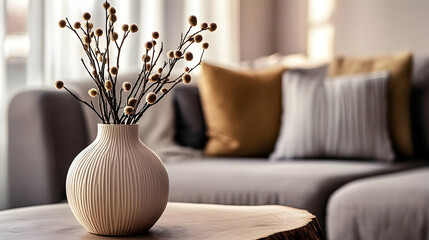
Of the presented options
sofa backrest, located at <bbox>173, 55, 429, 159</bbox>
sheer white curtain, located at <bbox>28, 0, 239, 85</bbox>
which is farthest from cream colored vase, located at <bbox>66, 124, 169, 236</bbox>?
sheer white curtain, located at <bbox>28, 0, 239, 85</bbox>

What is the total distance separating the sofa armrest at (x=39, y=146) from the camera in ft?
7.39

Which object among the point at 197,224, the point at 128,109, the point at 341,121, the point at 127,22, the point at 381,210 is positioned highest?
the point at 127,22

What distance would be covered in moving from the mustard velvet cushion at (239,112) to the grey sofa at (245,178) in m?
0.14

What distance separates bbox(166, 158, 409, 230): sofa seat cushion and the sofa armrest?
1.35ft

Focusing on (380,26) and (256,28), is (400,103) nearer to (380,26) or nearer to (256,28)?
(380,26)

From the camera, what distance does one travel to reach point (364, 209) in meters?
1.96

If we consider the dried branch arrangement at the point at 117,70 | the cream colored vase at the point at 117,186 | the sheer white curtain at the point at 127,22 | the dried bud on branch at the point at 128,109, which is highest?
the sheer white curtain at the point at 127,22

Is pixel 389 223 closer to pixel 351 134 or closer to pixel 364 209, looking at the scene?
pixel 364 209

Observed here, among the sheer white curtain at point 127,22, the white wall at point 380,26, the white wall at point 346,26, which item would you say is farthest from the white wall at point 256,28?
the white wall at point 380,26

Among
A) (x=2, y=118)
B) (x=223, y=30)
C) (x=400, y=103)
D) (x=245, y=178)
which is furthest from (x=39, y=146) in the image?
(x=223, y=30)

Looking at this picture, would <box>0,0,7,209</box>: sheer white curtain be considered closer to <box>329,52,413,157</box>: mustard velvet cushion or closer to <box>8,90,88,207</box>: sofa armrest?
<box>8,90,88,207</box>: sofa armrest

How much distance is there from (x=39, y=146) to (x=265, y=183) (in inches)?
32.4

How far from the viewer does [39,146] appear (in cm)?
226

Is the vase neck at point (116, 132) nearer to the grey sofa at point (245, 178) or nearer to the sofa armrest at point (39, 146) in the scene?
the grey sofa at point (245, 178)
